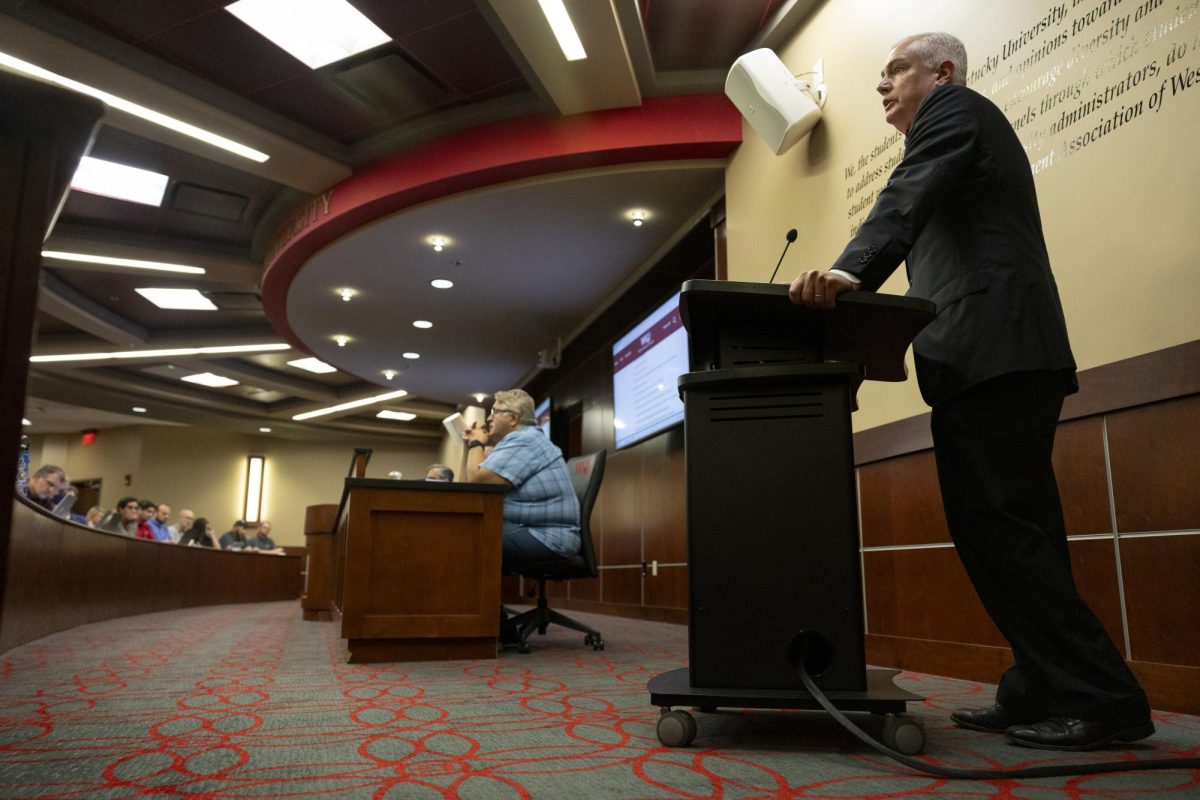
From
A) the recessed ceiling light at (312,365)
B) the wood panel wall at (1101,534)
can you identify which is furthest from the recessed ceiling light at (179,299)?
the wood panel wall at (1101,534)

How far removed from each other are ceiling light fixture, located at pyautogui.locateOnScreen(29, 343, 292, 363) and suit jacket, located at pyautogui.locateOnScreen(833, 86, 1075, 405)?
8443 millimetres

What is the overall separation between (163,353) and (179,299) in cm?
158

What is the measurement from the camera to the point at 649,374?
5.79m

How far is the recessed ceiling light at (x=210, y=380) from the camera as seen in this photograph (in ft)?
35.3

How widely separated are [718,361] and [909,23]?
2.15 meters

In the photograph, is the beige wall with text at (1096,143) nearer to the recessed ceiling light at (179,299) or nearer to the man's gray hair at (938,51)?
the man's gray hair at (938,51)

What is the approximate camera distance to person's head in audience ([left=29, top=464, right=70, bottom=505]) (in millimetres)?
4910

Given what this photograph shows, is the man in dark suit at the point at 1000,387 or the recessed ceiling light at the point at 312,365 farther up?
the recessed ceiling light at the point at 312,365

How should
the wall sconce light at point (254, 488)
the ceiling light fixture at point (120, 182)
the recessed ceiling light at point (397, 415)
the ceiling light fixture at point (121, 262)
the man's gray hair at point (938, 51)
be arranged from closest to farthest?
the man's gray hair at point (938, 51) → the ceiling light fixture at point (120, 182) → the ceiling light fixture at point (121, 262) → the recessed ceiling light at point (397, 415) → the wall sconce light at point (254, 488)

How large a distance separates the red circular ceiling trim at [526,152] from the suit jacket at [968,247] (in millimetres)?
2953

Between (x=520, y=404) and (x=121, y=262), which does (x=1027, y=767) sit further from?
(x=121, y=262)

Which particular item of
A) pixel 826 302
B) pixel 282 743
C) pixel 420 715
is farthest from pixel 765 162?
pixel 282 743

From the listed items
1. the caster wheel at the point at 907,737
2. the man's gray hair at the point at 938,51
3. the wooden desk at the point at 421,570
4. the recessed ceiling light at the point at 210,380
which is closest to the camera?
the caster wheel at the point at 907,737

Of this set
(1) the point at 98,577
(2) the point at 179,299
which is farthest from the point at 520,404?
(2) the point at 179,299
